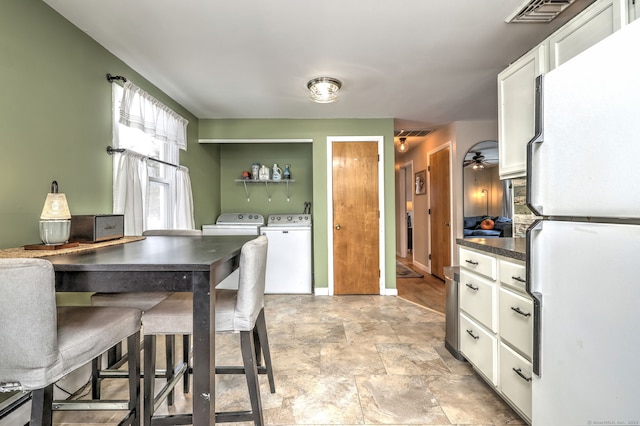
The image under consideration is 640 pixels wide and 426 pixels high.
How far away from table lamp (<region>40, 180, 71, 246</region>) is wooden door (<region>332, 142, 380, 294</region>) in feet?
9.33

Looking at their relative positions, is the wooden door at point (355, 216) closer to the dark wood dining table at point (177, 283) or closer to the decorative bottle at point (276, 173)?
the decorative bottle at point (276, 173)

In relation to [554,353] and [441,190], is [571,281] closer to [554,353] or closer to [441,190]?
[554,353]

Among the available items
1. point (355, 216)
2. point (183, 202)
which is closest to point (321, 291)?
point (355, 216)

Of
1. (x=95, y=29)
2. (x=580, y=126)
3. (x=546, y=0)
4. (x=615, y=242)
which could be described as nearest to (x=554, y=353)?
(x=615, y=242)

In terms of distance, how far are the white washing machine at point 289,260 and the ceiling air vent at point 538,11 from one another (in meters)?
2.86

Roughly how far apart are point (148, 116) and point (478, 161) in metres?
4.03

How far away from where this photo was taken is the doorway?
4.44 metres

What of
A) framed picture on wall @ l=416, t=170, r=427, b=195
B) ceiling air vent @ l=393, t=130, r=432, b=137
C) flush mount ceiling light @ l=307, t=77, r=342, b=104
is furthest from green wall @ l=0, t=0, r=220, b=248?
framed picture on wall @ l=416, t=170, r=427, b=195

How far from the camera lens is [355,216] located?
3898 mm

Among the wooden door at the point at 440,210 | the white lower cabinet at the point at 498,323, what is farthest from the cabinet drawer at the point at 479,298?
the wooden door at the point at 440,210

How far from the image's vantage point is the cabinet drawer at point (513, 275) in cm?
145

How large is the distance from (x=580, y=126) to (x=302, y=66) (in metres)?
2.02

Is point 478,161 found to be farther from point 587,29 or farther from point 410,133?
point 587,29

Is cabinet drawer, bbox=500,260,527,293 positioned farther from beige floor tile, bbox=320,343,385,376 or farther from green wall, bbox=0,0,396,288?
green wall, bbox=0,0,396,288
